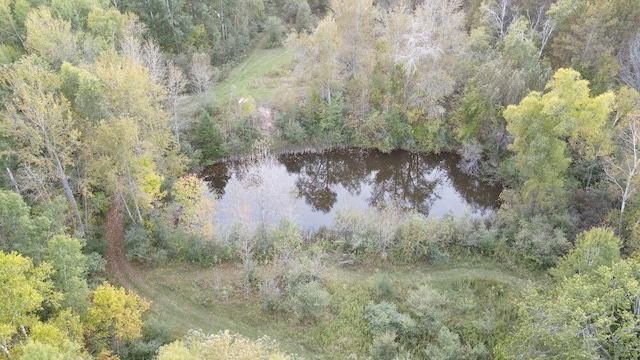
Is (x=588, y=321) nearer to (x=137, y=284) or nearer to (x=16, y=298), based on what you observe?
(x=16, y=298)

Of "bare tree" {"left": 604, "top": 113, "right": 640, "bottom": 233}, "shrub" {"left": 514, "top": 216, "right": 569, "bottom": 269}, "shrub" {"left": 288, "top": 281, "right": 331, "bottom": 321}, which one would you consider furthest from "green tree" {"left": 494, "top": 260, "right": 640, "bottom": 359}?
"shrub" {"left": 288, "top": 281, "right": 331, "bottom": 321}

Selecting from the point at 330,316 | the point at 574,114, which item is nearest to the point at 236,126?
the point at 330,316

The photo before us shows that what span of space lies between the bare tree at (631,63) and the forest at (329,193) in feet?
0.74

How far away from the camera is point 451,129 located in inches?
1837

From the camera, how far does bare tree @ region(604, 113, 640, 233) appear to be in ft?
92.3

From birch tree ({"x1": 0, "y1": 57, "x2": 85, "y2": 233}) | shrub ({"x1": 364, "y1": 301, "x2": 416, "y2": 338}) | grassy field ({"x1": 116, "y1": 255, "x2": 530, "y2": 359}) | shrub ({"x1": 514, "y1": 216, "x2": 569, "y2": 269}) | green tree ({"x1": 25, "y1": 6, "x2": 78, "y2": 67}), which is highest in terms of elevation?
green tree ({"x1": 25, "y1": 6, "x2": 78, "y2": 67})

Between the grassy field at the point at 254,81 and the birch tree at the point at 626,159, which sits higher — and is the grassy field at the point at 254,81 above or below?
above

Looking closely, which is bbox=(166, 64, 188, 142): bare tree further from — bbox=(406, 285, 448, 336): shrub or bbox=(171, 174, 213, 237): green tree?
bbox=(406, 285, 448, 336): shrub

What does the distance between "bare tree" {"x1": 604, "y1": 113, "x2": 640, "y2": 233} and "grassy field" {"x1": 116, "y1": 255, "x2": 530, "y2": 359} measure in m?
8.14

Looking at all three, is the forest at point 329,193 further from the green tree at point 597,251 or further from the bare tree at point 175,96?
the bare tree at point 175,96

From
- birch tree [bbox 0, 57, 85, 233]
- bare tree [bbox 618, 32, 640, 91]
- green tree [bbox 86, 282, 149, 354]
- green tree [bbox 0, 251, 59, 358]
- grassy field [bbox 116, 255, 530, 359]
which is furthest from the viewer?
bare tree [bbox 618, 32, 640, 91]

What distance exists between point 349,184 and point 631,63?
27670 mm

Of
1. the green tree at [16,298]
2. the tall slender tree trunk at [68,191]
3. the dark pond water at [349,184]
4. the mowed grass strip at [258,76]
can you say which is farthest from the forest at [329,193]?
the dark pond water at [349,184]

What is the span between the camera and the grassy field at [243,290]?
27.8 metres
